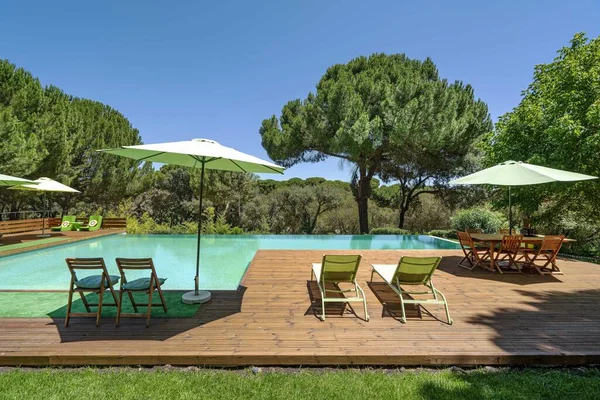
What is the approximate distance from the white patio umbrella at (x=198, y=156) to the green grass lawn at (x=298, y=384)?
1.60 meters

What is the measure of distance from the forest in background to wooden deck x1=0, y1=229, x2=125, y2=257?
2.03 m

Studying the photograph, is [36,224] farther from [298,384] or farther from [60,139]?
[298,384]

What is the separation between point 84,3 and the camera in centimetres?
975

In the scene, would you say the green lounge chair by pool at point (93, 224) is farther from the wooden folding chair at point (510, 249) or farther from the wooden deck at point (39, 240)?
the wooden folding chair at point (510, 249)

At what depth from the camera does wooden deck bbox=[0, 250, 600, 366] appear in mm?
2707

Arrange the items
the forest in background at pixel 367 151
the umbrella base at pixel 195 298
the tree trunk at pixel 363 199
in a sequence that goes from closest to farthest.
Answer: the umbrella base at pixel 195 298 < the forest in background at pixel 367 151 < the tree trunk at pixel 363 199

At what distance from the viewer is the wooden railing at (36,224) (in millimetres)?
11977

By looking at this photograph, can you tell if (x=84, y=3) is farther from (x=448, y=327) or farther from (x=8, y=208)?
(x=8, y=208)

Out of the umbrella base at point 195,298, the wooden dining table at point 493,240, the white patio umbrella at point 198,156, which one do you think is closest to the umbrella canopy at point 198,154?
the white patio umbrella at point 198,156

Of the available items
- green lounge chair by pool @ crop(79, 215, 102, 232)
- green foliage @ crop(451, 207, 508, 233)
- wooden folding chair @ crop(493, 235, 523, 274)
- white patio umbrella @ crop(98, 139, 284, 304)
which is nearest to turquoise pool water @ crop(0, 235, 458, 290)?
green foliage @ crop(451, 207, 508, 233)

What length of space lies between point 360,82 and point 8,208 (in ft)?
72.8

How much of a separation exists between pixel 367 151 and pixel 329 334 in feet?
40.6

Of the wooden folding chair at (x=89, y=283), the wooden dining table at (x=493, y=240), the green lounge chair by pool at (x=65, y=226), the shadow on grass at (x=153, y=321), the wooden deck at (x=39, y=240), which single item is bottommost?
the wooden deck at (x=39, y=240)

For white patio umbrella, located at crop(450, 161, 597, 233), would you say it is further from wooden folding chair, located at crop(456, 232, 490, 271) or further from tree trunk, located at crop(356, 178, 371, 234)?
tree trunk, located at crop(356, 178, 371, 234)
